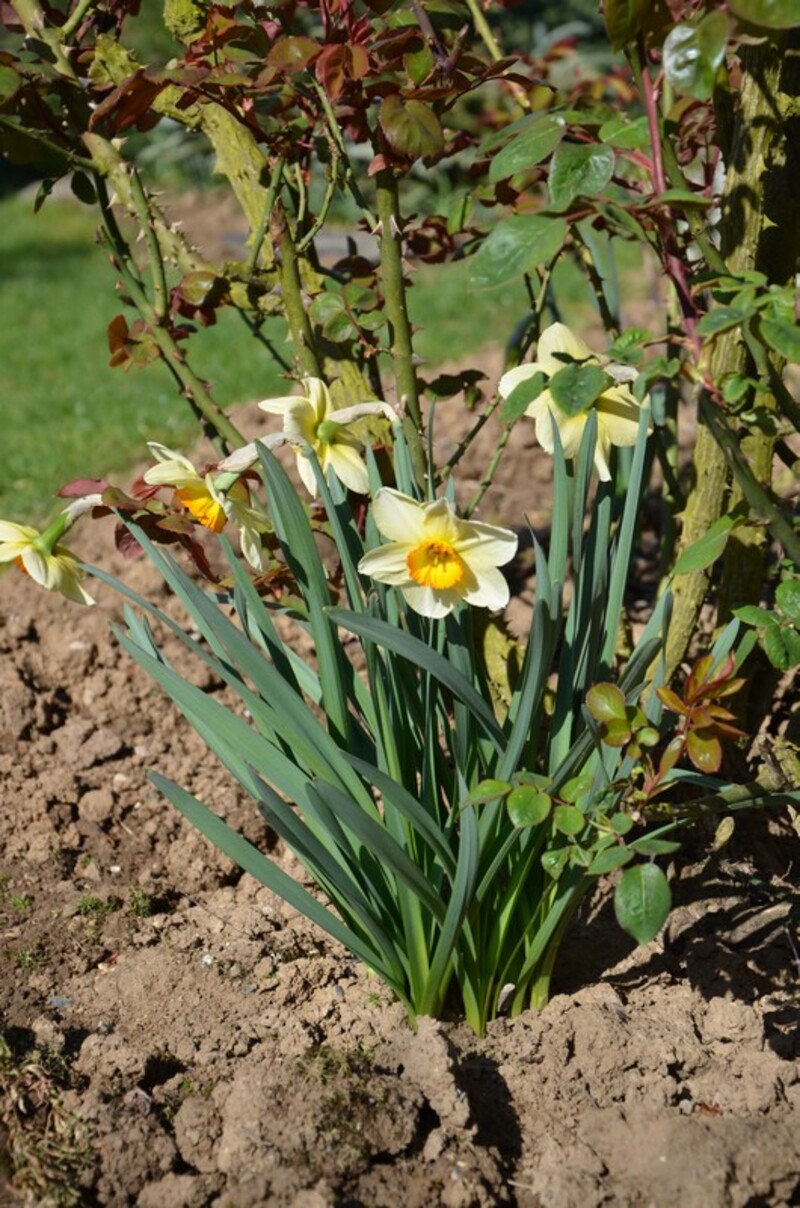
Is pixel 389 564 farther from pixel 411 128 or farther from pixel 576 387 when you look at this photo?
pixel 411 128

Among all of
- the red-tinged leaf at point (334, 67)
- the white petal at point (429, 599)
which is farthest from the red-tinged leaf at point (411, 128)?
the white petal at point (429, 599)

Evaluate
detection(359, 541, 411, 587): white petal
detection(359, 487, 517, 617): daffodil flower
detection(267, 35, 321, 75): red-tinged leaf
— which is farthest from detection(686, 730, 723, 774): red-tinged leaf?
detection(267, 35, 321, 75): red-tinged leaf

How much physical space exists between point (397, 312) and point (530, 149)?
530 millimetres

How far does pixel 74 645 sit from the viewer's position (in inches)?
115

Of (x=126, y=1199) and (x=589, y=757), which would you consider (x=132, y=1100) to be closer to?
(x=126, y=1199)

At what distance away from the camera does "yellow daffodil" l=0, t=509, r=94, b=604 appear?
68.6 inches

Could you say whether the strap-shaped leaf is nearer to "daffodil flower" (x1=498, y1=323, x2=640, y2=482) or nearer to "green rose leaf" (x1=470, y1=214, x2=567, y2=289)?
"daffodil flower" (x1=498, y1=323, x2=640, y2=482)

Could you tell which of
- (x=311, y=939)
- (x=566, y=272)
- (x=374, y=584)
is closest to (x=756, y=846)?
(x=311, y=939)

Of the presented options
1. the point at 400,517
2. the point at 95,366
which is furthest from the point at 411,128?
the point at 95,366

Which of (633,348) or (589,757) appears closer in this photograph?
(633,348)

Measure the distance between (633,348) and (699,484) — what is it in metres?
0.64

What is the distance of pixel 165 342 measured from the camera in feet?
6.70

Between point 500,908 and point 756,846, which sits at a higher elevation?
point 500,908

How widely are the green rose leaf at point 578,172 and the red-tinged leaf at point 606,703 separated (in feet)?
1.80
